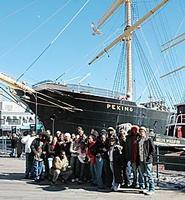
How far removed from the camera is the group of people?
10117mm

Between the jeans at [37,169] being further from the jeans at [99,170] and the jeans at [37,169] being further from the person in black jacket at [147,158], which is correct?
the person in black jacket at [147,158]

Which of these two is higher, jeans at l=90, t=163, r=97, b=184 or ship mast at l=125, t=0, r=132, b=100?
ship mast at l=125, t=0, r=132, b=100

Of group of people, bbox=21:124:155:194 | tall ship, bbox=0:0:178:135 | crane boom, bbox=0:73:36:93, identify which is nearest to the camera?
group of people, bbox=21:124:155:194

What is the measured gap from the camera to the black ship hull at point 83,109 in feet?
90.9

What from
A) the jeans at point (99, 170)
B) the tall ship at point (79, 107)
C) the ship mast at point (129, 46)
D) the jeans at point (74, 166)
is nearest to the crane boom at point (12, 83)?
the tall ship at point (79, 107)

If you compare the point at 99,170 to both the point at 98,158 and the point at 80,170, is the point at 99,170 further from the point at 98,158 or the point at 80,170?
the point at 80,170

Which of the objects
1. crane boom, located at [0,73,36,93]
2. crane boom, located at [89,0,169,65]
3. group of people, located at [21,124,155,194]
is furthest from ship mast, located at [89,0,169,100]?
group of people, located at [21,124,155,194]

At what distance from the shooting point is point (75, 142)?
12.1 meters

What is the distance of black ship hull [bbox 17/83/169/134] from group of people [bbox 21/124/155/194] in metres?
14.4

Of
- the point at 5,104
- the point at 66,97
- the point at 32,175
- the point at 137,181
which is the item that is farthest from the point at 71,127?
the point at 5,104

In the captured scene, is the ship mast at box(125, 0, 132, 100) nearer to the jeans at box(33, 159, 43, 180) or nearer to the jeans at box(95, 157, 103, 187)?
the jeans at box(33, 159, 43, 180)

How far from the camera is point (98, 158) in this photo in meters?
11.1

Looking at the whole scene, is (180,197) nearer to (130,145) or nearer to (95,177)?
(130,145)

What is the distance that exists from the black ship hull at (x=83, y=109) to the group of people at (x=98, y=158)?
1437 centimetres
